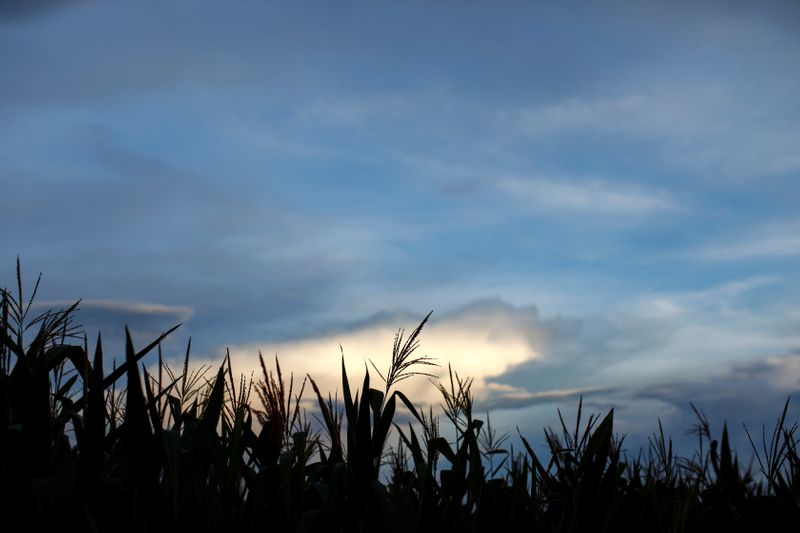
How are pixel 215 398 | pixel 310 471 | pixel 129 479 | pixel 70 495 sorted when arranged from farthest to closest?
pixel 310 471 < pixel 215 398 < pixel 129 479 < pixel 70 495

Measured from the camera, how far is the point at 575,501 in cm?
392

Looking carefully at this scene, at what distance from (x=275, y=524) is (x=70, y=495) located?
896mm

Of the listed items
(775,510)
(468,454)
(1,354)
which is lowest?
(775,510)

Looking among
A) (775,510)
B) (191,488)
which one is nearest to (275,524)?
(191,488)

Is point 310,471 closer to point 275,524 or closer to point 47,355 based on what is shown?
point 275,524

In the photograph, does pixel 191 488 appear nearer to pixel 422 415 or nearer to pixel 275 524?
pixel 275 524

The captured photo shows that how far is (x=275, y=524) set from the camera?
3303mm

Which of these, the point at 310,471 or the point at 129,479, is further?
the point at 310,471

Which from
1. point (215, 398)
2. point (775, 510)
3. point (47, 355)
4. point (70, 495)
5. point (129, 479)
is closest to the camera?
point (70, 495)

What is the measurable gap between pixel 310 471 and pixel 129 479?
1229 mm

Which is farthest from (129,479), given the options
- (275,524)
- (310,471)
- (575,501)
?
(575,501)

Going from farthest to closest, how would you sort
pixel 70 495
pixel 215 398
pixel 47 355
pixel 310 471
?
1. pixel 310 471
2. pixel 47 355
3. pixel 215 398
4. pixel 70 495

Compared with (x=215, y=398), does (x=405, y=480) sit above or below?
below

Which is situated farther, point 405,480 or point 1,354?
point 405,480
